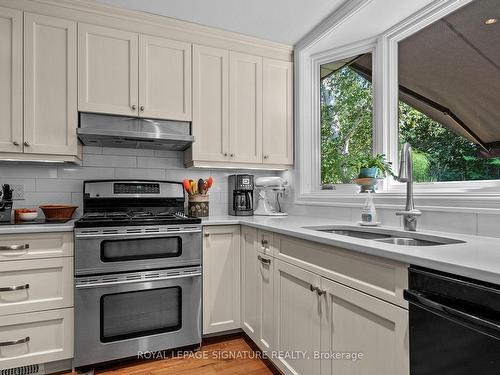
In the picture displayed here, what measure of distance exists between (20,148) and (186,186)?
1125mm

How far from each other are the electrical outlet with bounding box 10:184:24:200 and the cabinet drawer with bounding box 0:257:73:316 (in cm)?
70

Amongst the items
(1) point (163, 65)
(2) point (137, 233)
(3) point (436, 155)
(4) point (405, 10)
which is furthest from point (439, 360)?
(1) point (163, 65)

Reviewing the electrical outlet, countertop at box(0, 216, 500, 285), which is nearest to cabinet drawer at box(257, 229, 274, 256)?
countertop at box(0, 216, 500, 285)

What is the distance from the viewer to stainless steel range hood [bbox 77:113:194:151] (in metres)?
2.14

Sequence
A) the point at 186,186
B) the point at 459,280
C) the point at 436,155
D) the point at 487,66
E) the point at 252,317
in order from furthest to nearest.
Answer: the point at 186,186 → the point at 252,317 → the point at 436,155 → the point at 487,66 → the point at 459,280

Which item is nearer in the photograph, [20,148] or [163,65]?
[20,148]

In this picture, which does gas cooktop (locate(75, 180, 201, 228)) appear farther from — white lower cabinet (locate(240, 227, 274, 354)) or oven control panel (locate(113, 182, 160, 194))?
white lower cabinet (locate(240, 227, 274, 354))

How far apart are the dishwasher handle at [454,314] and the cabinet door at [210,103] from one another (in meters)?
1.83

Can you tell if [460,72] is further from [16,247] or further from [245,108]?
[16,247]

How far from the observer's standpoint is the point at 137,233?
1951 mm

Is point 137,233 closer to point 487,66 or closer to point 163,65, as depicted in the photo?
point 163,65

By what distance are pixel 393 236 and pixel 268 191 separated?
148cm

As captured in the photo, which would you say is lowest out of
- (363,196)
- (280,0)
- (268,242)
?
(268,242)

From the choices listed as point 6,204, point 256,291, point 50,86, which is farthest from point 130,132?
point 256,291
